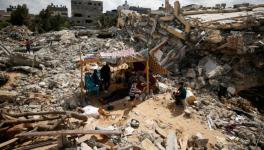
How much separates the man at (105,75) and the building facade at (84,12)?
59045 millimetres

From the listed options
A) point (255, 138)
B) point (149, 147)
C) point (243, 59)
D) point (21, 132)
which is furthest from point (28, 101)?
point (243, 59)

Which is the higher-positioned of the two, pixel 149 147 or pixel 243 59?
pixel 243 59

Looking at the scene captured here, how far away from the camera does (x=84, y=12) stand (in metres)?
69.6

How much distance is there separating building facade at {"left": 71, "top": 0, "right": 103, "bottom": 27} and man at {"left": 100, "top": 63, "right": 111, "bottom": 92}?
194ft

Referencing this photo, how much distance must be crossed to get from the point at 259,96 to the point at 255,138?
4.27 m

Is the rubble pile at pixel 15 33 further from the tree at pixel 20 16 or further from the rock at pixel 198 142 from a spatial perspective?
the rock at pixel 198 142

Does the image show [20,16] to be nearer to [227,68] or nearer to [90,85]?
[90,85]

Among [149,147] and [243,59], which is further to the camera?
[243,59]

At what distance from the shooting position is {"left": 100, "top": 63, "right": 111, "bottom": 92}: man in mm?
10258

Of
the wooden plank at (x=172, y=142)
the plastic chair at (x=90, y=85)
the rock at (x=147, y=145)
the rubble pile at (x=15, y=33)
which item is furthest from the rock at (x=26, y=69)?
the rubble pile at (x=15, y=33)

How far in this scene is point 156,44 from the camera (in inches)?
626

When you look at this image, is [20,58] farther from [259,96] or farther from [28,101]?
[259,96]

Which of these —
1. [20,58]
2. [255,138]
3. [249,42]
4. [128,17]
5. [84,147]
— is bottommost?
[255,138]

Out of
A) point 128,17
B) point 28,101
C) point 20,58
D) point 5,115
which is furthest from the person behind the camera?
point 128,17
